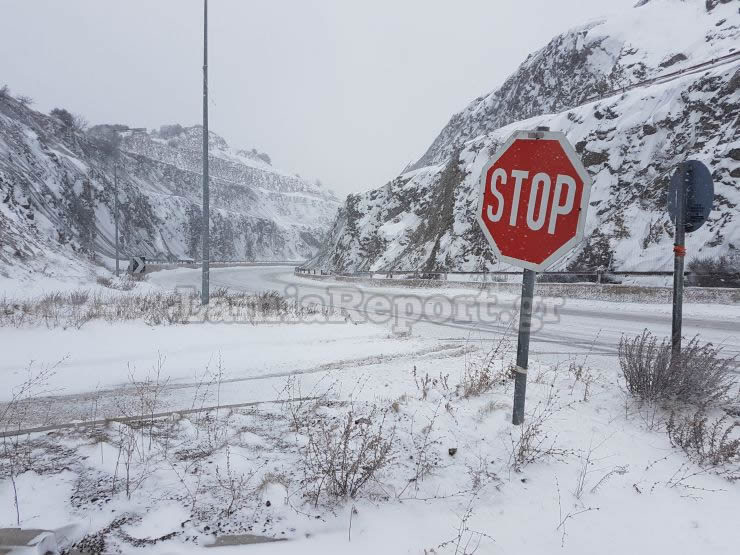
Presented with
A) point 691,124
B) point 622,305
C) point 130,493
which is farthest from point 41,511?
point 691,124

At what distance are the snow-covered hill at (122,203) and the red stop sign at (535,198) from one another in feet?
64.5

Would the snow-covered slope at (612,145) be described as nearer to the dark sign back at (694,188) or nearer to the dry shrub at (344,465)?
the dark sign back at (694,188)

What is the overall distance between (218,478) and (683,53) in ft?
117

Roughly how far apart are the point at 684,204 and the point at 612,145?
21.2m

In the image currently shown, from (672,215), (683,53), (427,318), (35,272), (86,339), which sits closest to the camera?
(672,215)

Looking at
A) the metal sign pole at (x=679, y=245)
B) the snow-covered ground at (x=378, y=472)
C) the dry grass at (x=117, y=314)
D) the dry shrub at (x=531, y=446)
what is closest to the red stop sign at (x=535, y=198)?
the dry shrub at (x=531, y=446)

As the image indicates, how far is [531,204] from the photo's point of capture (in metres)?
2.83

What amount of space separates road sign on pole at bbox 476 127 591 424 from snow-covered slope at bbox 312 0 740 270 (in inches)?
688

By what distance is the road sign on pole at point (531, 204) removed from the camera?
2674mm

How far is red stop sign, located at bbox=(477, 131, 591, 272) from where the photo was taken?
2670 millimetres

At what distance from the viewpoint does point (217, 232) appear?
70.6m

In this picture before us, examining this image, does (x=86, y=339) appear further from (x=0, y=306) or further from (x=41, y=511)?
(x=41, y=511)

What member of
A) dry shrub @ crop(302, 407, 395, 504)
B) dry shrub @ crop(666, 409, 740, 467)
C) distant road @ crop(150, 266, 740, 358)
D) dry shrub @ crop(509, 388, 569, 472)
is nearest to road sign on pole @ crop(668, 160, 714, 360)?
dry shrub @ crop(666, 409, 740, 467)

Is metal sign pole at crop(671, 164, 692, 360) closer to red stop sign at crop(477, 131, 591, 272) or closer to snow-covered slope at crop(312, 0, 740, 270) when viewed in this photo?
red stop sign at crop(477, 131, 591, 272)
